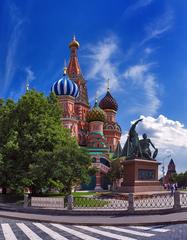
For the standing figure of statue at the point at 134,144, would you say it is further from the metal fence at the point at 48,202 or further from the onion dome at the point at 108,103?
the onion dome at the point at 108,103

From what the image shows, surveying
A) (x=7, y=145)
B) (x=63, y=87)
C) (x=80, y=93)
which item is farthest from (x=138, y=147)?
(x=80, y=93)

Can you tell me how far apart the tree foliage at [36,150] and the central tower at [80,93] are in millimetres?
41925

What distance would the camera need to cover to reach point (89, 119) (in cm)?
7719

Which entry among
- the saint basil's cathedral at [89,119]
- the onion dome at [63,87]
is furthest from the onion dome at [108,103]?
the onion dome at [63,87]

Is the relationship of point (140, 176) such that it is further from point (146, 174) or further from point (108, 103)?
point (108, 103)

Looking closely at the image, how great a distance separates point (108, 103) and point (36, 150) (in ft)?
187

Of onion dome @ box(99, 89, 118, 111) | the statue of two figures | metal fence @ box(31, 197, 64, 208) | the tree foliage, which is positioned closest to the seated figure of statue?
the statue of two figures

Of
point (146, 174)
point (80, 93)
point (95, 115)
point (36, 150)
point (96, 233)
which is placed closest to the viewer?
point (96, 233)

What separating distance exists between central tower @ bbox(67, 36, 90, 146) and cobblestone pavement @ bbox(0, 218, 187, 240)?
197ft

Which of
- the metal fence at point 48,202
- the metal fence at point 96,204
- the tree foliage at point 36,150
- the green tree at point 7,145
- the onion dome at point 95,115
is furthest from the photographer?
the onion dome at point 95,115

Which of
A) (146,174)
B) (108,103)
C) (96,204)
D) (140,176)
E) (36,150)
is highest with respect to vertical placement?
(108,103)

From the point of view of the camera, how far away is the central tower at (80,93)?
253 feet

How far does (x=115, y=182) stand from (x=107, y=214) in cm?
4174

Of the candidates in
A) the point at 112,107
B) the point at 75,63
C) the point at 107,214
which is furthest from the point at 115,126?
the point at 107,214
